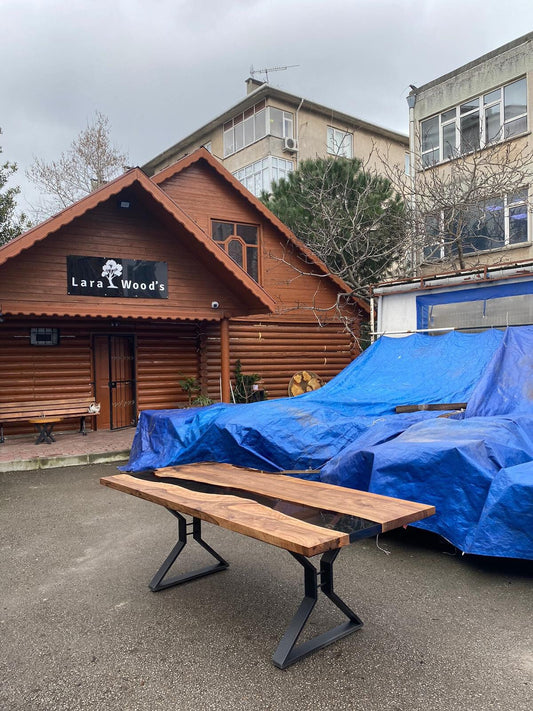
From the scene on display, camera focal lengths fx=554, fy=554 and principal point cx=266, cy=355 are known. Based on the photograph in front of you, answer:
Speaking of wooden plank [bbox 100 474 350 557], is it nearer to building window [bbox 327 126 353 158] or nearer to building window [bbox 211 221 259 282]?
building window [bbox 211 221 259 282]

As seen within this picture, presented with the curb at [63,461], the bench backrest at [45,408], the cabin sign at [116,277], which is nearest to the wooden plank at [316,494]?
the curb at [63,461]

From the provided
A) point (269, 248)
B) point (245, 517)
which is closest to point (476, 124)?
point (269, 248)

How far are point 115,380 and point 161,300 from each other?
260 cm

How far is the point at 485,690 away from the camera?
2738 millimetres

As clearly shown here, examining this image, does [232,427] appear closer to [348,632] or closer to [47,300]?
[348,632]

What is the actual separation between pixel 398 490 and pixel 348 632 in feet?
5.35

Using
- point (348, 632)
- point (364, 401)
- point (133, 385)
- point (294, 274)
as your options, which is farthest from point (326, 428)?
point (294, 274)

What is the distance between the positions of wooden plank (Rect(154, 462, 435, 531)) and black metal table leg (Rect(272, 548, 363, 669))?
1.00 feet

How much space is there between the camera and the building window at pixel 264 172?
25.2 meters

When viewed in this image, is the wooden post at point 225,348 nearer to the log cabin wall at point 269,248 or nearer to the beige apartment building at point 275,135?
the log cabin wall at point 269,248

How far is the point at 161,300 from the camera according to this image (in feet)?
36.8

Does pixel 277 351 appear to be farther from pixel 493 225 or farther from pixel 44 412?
pixel 493 225

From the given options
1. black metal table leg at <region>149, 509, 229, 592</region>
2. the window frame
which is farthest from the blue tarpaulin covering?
the window frame

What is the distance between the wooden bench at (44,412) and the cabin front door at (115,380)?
40.0 inches
